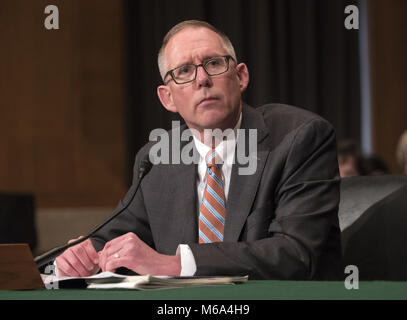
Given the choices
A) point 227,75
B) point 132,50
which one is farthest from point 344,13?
point 227,75

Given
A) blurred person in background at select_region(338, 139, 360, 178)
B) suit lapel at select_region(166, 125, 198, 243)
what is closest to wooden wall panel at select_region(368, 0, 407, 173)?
blurred person in background at select_region(338, 139, 360, 178)

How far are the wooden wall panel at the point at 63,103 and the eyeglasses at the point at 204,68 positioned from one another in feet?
10.0

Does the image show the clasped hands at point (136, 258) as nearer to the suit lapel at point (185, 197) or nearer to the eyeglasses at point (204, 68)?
the suit lapel at point (185, 197)

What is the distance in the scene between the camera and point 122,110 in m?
5.05

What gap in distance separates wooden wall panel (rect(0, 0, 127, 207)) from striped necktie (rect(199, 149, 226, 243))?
10.2 feet

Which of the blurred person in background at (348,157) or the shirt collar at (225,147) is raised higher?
the shirt collar at (225,147)

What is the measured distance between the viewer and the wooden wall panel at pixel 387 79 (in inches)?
214

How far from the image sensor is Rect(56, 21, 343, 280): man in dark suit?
180 centimetres

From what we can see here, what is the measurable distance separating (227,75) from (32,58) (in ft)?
10.9

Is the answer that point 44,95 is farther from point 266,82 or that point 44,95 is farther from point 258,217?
point 258,217

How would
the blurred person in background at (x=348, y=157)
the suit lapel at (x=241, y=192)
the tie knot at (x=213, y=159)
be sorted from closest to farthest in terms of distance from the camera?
the suit lapel at (x=241, y=192) < the tie knot at (x=213, y=159) < the blurred person in background at (x=348, y=157)
